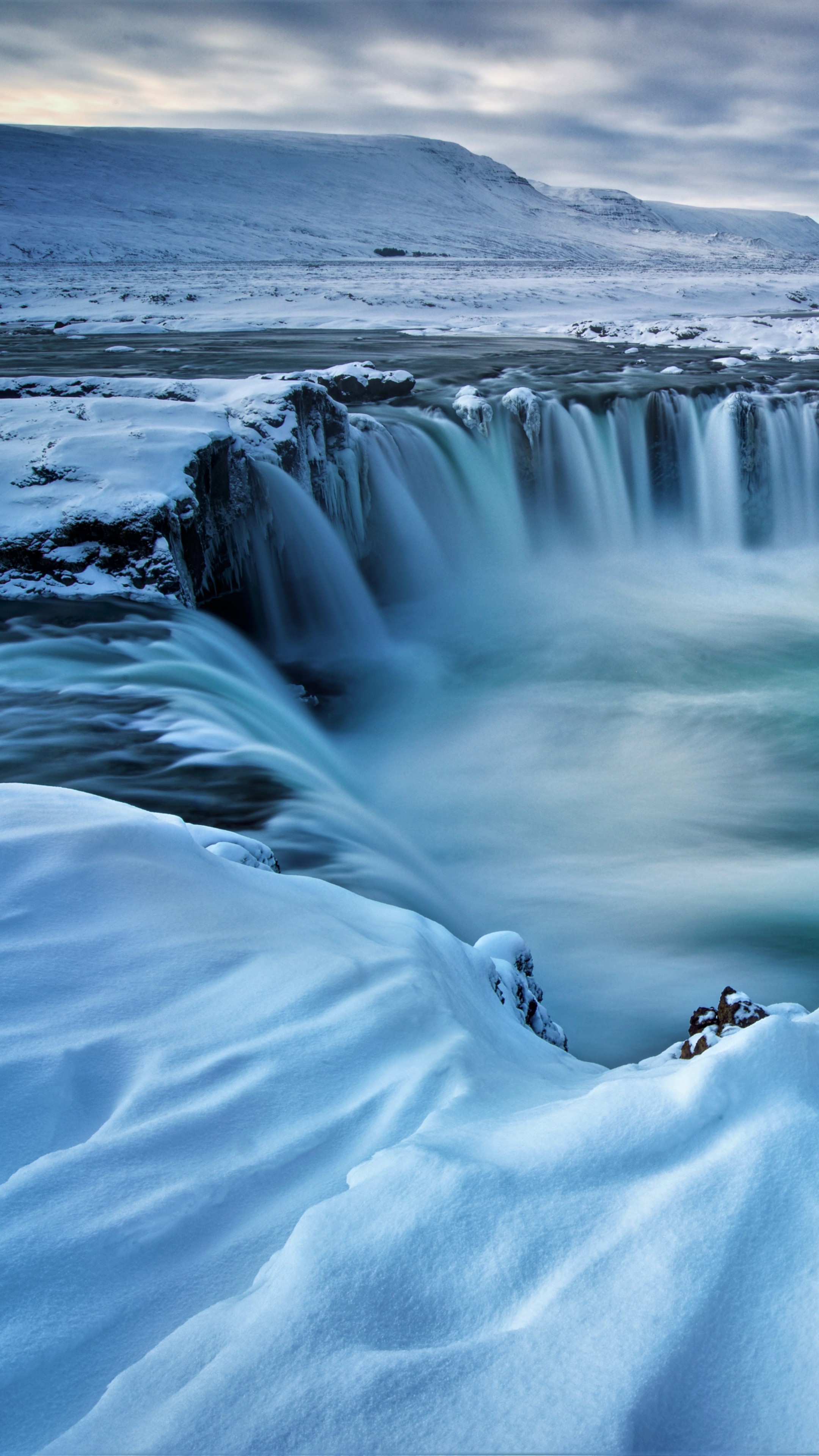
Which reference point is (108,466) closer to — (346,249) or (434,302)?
(434,302)

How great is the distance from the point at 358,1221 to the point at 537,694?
666cm

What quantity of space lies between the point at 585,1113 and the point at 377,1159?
0.38 metres

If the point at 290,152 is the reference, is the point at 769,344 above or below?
below

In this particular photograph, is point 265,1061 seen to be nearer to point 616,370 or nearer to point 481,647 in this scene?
point 481,647

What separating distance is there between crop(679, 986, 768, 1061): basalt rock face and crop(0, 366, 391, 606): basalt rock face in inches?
181

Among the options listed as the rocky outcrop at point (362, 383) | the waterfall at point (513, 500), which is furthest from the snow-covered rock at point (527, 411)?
the rocky outcrop at point (362, 383)

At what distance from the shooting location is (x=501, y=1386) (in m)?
1.01

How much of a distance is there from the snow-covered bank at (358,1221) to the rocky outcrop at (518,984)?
654mm

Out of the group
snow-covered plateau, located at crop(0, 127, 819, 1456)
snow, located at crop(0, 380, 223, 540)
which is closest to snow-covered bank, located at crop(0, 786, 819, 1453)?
snow-covered plateau, located at crop(0, 127, 819, 1456)

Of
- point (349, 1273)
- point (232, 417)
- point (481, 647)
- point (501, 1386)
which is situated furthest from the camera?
point (481, 647)

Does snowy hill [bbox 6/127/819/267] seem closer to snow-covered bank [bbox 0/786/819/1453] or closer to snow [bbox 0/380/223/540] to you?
snow [bbox 0/380/223/540]

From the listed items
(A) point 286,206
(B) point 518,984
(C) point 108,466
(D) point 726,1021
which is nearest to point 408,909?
(B) point 518,984

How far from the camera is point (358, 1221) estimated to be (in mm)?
1196

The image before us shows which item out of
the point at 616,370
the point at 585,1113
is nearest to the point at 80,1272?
the point at 585,1113
